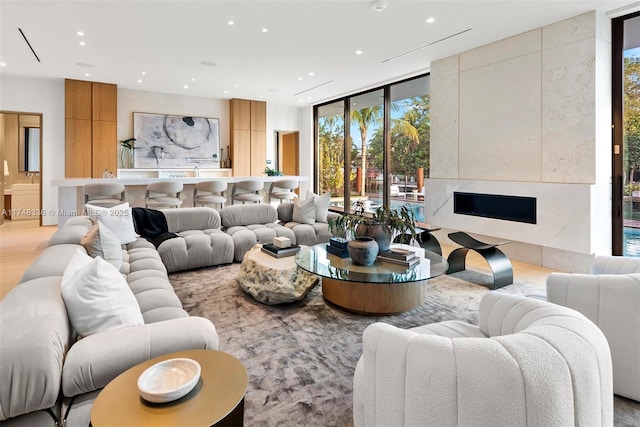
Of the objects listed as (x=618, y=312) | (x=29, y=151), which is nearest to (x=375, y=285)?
(x=618, y=312)

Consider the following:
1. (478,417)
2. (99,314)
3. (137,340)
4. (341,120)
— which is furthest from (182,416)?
(341,120)

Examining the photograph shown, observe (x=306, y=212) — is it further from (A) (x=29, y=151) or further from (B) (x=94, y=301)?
(A) (x=29, y=151)

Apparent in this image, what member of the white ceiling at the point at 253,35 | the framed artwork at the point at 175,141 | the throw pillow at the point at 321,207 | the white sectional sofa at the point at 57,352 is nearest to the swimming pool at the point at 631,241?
the white ceiling at the point at 253,35

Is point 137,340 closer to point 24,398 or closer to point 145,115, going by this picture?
point 24,398

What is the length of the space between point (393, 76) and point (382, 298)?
5.22 meters

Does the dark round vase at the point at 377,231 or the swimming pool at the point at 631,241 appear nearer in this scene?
the dark round vase at the point at 377,231

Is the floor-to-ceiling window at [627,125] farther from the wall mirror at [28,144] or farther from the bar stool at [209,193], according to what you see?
the wall mirror at [28,144]

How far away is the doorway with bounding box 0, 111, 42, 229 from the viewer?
8656 millimetres

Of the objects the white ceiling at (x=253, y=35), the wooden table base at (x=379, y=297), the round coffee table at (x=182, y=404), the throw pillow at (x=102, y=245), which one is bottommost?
the wooden table base at (x=379, y=297)

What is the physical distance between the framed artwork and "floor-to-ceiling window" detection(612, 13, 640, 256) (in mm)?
7925

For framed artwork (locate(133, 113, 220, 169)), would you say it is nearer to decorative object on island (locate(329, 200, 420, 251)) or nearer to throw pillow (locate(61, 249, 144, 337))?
decorative object on island (locate(329, 200, 420, 251))

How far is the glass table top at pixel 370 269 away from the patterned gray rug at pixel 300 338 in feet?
1.24

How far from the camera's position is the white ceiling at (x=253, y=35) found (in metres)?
4.06

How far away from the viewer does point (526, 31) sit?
4.71 m
